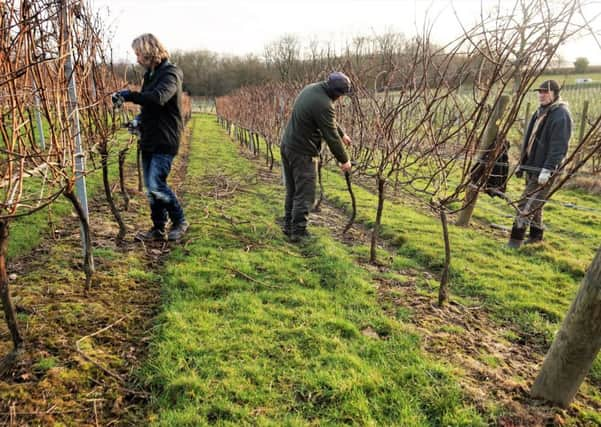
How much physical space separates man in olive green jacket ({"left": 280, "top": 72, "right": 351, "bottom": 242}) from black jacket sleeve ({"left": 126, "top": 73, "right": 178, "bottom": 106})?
149 cm

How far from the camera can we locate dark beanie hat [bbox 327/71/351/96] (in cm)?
434

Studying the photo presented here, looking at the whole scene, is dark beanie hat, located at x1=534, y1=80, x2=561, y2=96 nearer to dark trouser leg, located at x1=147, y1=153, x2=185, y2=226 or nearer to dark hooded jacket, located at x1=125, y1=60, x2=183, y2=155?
dark hooded jacket, located at x1=125, y1=60, x2=183, y2=155

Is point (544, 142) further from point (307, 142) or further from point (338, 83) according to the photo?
point (307, 142)

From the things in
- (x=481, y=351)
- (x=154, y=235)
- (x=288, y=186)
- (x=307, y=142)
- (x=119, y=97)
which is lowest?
(x=481, y=351)

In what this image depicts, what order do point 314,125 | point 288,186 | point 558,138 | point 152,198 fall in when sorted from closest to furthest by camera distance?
point 152,198 → point 314,125 → point 558,138 → point 288,186

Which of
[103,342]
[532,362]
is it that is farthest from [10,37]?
[532,362]

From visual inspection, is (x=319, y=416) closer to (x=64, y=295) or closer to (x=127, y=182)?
(x=64, y=295)

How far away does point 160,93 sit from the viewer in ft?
12.3

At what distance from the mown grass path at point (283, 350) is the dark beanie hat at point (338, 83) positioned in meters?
1.89

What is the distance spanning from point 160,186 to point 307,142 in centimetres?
181

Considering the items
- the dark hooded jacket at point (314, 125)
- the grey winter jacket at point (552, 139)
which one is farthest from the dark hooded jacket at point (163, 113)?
the grey winter jacket at point (552, 139)

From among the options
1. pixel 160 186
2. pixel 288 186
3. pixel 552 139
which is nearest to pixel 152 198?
pixel 160 186

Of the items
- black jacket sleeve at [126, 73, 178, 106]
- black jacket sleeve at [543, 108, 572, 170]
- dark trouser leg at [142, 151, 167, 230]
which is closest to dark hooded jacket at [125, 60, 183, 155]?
black jacket sleeve at [126, 73, 178, 106]

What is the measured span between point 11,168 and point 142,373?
1.53 m
